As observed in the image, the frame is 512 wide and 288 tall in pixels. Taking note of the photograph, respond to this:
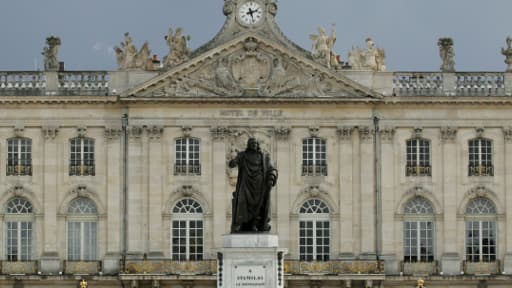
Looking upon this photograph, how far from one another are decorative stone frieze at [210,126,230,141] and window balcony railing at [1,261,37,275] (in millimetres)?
8643

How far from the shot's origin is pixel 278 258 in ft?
121

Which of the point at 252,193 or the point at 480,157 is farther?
the point at 480,157

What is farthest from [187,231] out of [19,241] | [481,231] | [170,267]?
[481,231]

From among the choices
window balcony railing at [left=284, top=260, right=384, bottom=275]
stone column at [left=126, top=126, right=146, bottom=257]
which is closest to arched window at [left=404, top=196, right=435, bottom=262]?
window balcony railing at [left=284, top=260, right=384, bottom=275]

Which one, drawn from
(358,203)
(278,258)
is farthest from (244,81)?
(278,258)

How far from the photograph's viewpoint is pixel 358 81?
6406 cm

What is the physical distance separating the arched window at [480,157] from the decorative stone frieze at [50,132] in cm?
1644

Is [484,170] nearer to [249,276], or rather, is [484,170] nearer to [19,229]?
[19,229]

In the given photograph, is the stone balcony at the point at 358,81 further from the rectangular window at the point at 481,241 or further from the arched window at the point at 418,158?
the rectangular window at the point at 481,241

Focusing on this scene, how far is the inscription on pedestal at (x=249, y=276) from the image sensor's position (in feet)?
120

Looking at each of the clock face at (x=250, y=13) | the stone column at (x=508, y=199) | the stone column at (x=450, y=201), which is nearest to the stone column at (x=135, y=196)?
the clock face at (x=250, y=13)

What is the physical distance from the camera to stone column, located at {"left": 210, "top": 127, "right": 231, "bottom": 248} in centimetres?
6344

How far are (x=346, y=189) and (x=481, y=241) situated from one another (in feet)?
18.9

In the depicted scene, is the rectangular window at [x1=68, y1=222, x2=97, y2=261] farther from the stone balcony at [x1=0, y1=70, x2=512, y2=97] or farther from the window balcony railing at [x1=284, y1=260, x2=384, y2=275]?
the window balcony railing at [x1=284, y1=260, x2=384, y2=275]
